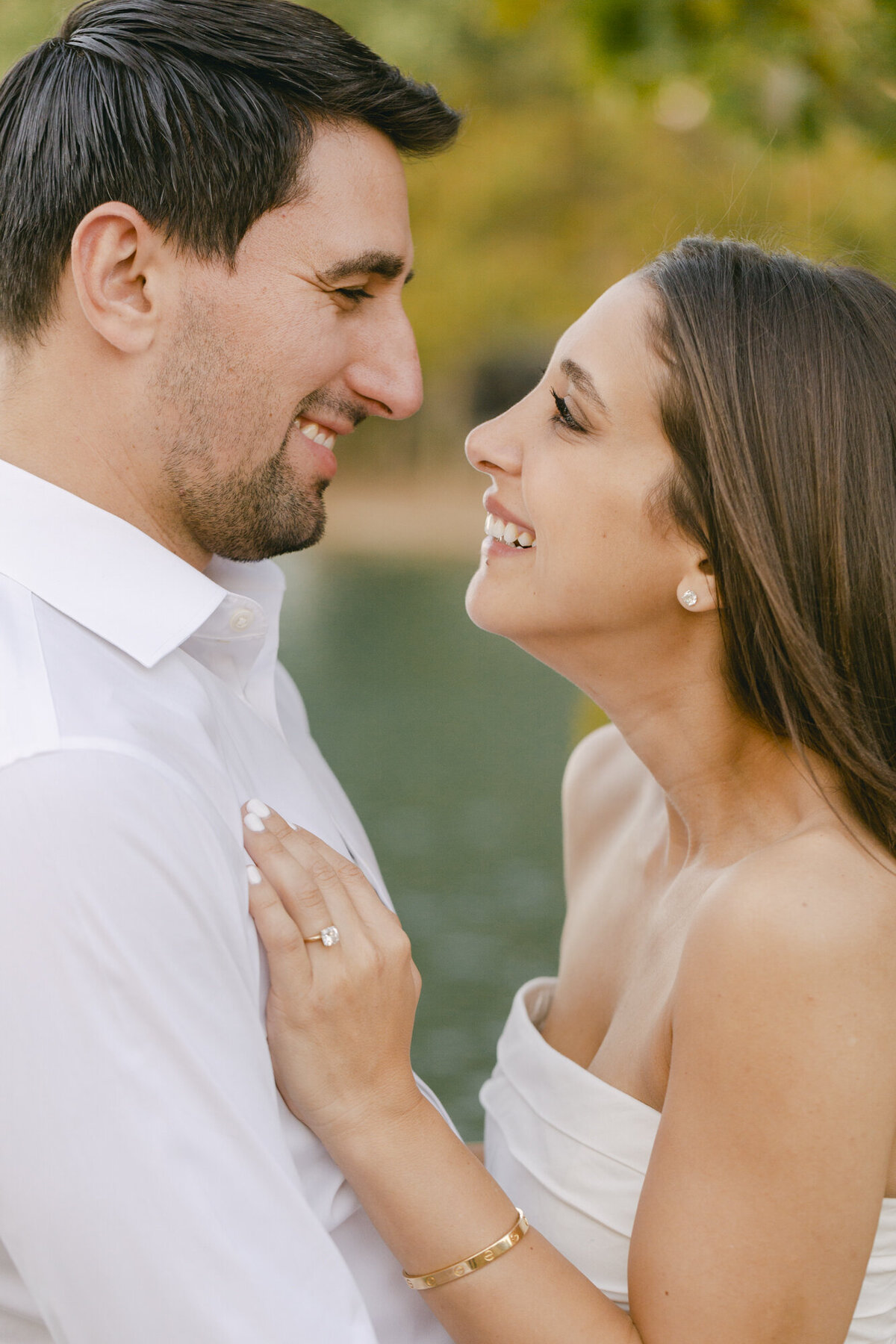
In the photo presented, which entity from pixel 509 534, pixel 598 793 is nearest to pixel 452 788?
pixel 598 793

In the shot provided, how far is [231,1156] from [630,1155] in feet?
2.83

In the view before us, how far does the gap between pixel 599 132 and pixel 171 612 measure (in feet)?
50.9

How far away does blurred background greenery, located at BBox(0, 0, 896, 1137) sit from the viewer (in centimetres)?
330

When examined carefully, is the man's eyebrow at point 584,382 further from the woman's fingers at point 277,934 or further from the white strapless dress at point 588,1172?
the white strapless dress at point 588,1172

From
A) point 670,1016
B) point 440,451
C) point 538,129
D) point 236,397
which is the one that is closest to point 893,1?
point 236,397

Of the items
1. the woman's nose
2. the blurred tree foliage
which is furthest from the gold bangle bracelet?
the blurred tree foliage

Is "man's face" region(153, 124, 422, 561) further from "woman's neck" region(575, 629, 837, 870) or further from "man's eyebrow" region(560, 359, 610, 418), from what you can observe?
"woman's neck" region(575, 629, 837, 870)

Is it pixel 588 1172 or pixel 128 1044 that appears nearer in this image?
pixel 128 1044

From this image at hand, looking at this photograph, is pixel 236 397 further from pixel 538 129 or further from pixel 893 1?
pixel 538 129

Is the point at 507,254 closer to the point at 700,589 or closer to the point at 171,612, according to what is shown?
the point at 700,589

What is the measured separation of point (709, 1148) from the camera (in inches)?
67.7

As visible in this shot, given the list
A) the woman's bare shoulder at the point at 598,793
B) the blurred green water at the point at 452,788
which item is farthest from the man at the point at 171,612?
the blurred green water at the point at 452,788

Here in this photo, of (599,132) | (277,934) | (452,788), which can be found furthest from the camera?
(599,132)

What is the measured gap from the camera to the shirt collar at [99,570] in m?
1.65
